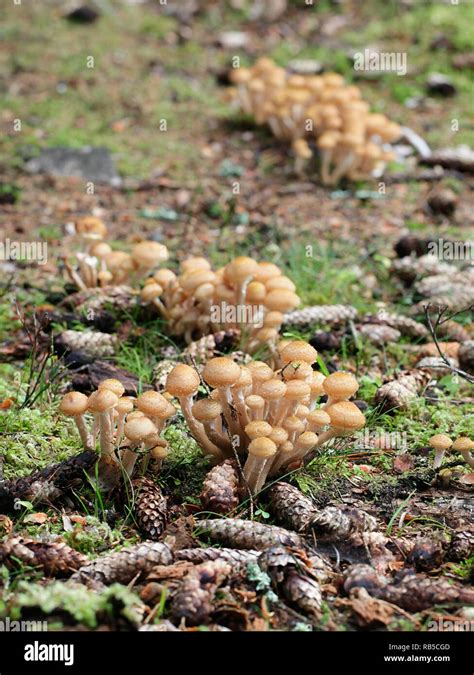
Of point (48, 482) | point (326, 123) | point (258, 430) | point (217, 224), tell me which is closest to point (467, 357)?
point (258, 430)

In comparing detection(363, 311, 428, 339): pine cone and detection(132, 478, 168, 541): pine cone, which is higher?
detection(363, 311, 428, 339): pine cone

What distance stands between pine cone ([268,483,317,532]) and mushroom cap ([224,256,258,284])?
153 centimetres

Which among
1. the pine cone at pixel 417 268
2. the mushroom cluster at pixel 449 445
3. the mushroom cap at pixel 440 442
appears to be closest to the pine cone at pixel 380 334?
the pine cone at pixel 417 268

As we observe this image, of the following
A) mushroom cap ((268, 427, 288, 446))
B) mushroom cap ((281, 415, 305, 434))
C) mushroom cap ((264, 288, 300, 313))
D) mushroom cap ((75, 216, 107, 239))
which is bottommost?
mushroom cap ((268, 427, 288, 446))

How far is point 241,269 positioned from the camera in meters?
4.62

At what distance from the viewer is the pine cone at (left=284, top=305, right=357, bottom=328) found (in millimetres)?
5285

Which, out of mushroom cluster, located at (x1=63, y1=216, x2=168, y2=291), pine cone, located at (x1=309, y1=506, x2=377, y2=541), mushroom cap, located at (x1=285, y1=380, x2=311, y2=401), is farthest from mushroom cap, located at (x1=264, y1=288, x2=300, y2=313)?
pine cone, located at (x1=309, y1=506, x2=377, y2=541)

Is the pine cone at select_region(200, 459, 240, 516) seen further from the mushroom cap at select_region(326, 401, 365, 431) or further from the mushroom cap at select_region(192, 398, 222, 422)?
Answer: the mushroom cap at select_region(326, 401, 365, 431)

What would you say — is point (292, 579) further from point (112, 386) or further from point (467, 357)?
point (467, 357)

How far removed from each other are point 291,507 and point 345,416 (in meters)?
0.49

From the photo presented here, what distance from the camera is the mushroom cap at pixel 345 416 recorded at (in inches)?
137

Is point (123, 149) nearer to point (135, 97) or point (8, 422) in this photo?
point (135, 97)

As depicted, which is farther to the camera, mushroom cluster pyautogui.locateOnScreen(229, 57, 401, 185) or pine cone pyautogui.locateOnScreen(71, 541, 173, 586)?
mushroom cluster pyautogui.locateOnScreen(229, 57, 401, 185)

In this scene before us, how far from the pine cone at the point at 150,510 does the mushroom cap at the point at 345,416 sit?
894mm
